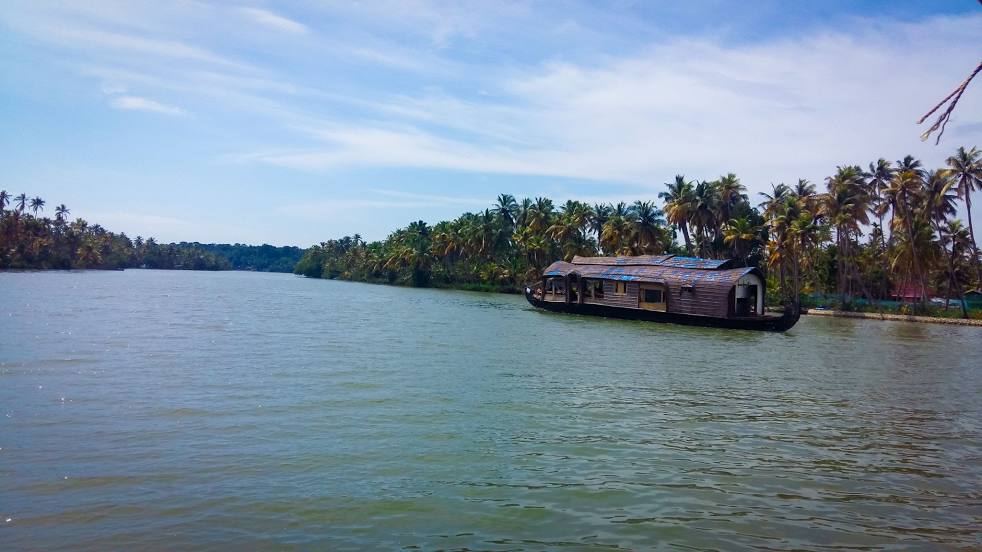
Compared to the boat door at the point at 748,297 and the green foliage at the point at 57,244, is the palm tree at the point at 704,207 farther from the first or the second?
the green foliage at the point at 57,244

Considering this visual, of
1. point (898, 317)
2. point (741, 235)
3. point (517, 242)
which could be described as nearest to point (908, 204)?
point (898, 317)

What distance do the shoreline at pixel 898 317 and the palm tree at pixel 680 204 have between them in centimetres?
1426

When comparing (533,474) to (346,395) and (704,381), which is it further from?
(704,381)

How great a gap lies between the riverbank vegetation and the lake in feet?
114

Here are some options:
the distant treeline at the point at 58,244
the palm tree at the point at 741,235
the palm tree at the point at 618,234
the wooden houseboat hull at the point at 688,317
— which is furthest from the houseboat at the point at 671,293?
the distant treeline at the point at 58,244

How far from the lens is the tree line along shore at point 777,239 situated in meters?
52.6

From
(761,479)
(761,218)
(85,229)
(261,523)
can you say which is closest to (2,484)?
(261,523)

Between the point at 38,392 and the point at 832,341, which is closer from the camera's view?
the point at 38,392

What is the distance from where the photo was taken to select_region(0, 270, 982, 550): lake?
7.39m

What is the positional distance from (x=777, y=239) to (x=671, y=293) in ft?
66.7

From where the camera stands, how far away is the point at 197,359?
19047mm

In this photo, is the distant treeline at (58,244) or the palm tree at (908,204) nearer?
the palm tree at (908,204)

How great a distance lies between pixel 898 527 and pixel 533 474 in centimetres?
444

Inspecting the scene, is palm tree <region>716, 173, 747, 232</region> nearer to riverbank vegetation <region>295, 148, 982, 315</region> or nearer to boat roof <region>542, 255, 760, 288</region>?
riverbank vegetation <region>295, 148, 982, 315</region>
